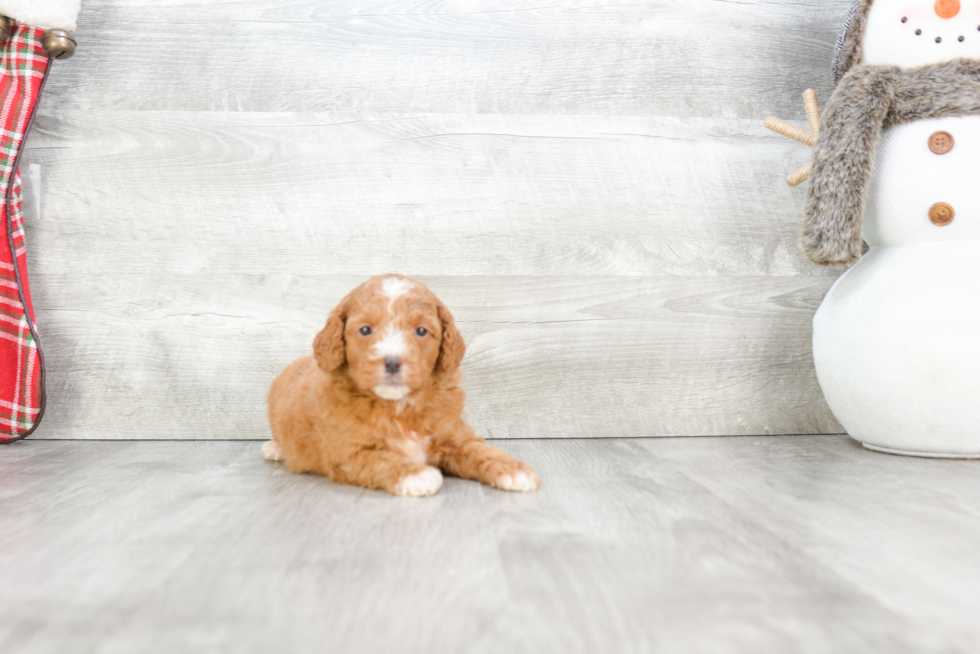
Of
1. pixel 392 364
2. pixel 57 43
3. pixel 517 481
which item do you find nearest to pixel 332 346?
pixel 392 364

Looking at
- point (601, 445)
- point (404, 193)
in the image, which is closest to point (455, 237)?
point (404, 193)

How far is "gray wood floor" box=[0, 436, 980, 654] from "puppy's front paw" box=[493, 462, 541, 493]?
0.02 m

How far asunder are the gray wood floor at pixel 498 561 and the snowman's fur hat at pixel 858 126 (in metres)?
0.44

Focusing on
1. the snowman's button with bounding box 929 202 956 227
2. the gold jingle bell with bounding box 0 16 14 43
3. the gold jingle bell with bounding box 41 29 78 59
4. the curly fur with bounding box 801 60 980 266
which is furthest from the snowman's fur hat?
the gold jingle bell with bounding box 0 16 14 43

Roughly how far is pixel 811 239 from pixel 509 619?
1018 mm

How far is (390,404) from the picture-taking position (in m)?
1.19

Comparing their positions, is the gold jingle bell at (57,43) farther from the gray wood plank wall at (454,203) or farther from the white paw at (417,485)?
the white paw at (417,485)

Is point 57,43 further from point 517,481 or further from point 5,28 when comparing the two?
point 517,481

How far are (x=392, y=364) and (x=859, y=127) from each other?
991mm

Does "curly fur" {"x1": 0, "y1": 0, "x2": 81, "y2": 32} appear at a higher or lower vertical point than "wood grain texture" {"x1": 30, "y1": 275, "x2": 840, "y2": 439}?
higher

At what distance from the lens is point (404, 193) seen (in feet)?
5.28

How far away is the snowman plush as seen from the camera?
1288mm

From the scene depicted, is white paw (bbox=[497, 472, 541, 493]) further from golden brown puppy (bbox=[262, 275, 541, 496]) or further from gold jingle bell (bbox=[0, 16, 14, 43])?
gold jingle bell (bbox=[0, 16, 14, 43])

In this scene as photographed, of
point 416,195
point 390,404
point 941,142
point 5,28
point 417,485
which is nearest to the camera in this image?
point 417,485
